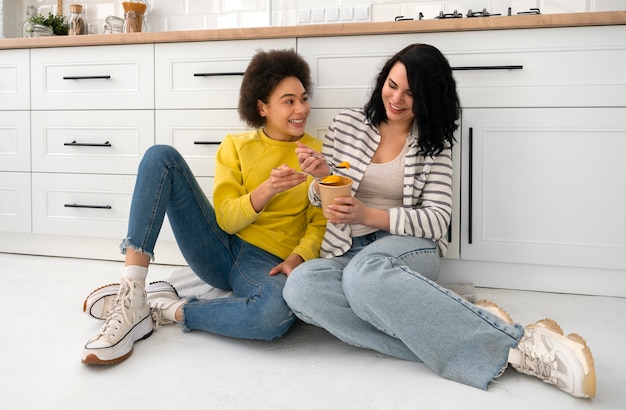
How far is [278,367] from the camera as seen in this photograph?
1272 mm

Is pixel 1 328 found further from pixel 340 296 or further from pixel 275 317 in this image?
pixel 340 296

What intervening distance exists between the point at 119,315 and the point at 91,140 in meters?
1.10

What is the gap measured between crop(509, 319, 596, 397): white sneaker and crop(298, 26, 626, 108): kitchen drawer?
0.89 meters

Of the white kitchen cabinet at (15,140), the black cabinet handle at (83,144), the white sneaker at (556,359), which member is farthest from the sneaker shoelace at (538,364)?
the white kitchen cabinet at (15,140)

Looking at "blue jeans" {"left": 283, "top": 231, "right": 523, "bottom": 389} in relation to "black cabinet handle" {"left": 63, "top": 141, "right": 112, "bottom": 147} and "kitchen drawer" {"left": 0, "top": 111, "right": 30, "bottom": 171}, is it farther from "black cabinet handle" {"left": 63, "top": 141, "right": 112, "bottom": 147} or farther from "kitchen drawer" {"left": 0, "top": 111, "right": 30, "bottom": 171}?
"kitchen drawer" {"left": 0, "top": 111, "right": 30, "bottom": 171}

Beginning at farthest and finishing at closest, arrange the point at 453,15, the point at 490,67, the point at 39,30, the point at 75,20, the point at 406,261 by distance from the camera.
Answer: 1. the point at 75,20
2. the point at 39,30
3. the point at 453,15
4. the point at 490,67
5. the point at 406,261

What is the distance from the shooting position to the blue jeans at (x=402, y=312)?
1.15 metres

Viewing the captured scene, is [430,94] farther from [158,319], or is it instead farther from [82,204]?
[82,204]

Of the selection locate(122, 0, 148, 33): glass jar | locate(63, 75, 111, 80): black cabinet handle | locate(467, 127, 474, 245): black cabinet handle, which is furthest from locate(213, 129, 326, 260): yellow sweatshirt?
locate(122, 0, 148, 33): glass jar

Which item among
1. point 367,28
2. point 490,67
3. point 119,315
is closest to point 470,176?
point 490,67

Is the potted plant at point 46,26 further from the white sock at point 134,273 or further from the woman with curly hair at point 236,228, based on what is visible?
the white sock at point 134,273

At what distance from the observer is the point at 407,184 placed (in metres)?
1.46

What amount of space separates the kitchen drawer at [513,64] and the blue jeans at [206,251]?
70 centimetres

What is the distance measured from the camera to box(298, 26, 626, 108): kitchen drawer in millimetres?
1750
